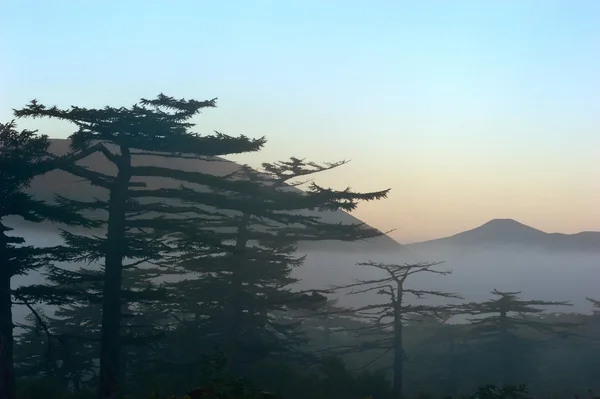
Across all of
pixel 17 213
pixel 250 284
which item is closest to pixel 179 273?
pixel 250 284

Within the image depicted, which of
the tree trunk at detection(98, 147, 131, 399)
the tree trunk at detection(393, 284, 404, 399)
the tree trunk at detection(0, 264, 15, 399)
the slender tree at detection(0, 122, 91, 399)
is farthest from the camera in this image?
the tree trunk at detection(393, 284, 404, 399)

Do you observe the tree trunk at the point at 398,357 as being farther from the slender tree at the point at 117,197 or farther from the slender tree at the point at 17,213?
the slender tree at the point at 17,213

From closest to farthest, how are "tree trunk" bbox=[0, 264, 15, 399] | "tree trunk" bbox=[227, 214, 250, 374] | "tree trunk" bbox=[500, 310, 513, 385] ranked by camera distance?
"tree trunk" bbox=[0, 264, 15, 399] < "tree trunk" bbox=[227, 214, 250, 374] < "tree trunk" bbox=[500, 310, 513, 385]

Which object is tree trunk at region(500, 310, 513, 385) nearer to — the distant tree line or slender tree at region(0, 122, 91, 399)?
the distant tree line

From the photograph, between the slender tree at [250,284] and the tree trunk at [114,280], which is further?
the slender tree at [250,284]

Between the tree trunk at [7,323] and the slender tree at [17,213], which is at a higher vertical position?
the slender tree at [17,213]

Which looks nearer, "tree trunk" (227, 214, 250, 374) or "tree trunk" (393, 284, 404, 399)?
"tree trunk" (227, 214, 250, 374)

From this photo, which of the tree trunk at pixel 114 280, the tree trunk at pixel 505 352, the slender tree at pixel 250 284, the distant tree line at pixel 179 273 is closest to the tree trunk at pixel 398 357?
the distant tree line at pixel 179 273

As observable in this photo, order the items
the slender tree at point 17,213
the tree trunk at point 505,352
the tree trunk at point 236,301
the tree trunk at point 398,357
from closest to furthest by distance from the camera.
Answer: the slender tree at point 17,213 → the tree trunk at point 236,301 → the tree trunk at point 398,357 → the tree trunk at point 505,352

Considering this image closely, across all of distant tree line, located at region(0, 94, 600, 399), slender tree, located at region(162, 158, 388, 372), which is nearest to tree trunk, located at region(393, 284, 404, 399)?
distant tree line, located at region(0, 94, 600, 399)

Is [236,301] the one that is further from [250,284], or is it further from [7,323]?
[7,323]

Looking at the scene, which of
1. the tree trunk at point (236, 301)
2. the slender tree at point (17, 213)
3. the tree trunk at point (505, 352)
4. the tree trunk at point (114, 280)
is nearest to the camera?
the slender tree at point (17, 213)

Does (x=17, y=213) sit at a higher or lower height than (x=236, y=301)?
higher

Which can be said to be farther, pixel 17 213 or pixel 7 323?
pixel 17 213
